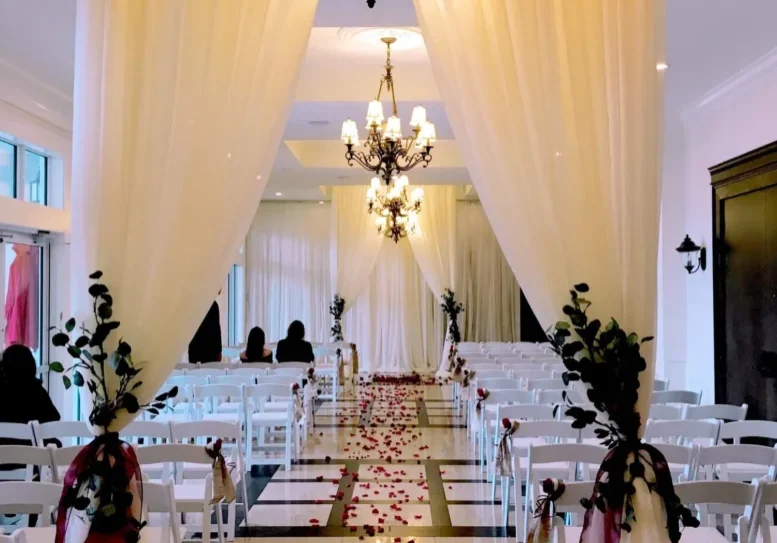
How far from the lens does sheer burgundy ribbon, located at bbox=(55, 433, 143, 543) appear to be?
9.00 feet

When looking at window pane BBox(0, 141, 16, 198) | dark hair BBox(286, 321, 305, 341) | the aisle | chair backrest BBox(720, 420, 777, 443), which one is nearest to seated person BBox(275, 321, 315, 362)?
dark hair BBox(286, 321, 305, 341)

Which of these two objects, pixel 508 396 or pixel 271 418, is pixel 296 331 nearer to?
pixel 271 418

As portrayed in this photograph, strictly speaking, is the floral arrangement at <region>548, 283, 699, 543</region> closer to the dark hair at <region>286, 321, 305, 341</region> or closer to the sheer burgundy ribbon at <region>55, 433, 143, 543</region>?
the sheer burgundy ribbon at <region>55, 433, 143, 543</region>

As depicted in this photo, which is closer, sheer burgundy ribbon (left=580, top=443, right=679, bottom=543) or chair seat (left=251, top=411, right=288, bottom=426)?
sheer burgundy ribbon (left=580, top=443, right=679, bottom=543)

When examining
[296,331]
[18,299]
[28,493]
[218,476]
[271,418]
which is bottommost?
[271,418]

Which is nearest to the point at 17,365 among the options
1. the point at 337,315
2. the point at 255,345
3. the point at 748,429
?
the point at 255,345

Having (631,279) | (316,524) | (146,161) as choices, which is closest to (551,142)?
(631,279)

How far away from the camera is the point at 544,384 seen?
634 cm

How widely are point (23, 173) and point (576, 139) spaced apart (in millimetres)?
5587

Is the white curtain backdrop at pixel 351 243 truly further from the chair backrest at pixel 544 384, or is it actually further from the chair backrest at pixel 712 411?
the chair backrest at pixel 712 411

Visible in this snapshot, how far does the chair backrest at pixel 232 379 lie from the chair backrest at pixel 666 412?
359 centimetres

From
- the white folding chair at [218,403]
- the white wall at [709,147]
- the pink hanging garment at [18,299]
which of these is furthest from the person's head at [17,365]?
the white wall at [709,147]

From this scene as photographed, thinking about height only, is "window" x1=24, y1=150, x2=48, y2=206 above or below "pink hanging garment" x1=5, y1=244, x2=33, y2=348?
above

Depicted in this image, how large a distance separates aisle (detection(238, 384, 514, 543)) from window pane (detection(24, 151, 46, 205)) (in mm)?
3422
